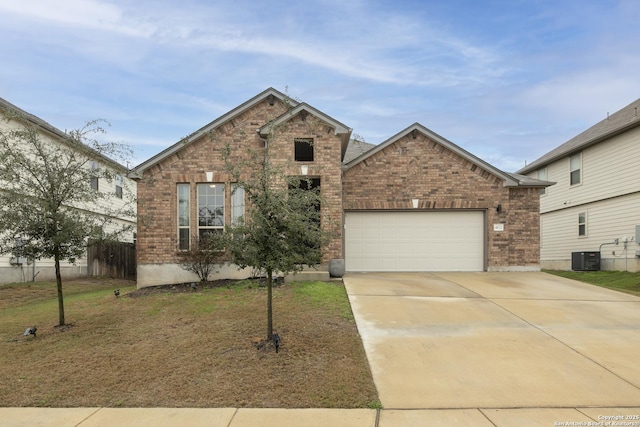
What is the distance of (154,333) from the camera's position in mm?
7242

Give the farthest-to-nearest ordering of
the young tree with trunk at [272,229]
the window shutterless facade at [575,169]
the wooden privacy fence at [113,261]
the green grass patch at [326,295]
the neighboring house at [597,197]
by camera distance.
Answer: the window shutterless facade at [575,169]
the wooden privacy fence at [113,261]
the neighboring house at [597,197]
the green grass patch at [326,295]
the young tree with trunk at [272,229]

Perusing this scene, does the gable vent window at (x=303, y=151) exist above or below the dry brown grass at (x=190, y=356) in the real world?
above

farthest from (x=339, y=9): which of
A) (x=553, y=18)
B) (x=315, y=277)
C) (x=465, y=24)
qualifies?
(x=315, y=277)

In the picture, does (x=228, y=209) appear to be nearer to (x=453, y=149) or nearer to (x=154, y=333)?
(x=154, y=333)

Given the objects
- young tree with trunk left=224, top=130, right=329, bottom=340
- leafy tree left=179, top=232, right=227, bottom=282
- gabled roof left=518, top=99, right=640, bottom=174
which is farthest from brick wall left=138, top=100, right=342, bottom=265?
gabled roof left=518, top=99, right=640, bottom=174

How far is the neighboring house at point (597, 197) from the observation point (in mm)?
16188

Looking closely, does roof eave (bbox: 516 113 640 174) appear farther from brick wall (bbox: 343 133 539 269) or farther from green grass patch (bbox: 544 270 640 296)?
brick wall (bbox: 343 133 539 269)

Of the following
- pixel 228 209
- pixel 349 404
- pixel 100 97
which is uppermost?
pixel 100 97

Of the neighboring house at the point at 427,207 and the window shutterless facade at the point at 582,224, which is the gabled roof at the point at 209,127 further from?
the window shutterless facade at the point at 582,224

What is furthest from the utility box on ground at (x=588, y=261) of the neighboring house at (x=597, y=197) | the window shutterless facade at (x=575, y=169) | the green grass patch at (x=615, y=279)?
the window shutterless facade at (x=575, y=169)

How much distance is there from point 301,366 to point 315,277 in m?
6.38

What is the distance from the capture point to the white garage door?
1412 centimetres

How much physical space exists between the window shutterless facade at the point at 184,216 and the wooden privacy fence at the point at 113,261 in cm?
581

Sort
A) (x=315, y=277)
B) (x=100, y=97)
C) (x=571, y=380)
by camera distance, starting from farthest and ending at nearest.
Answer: (x=100, y=97) → (x=315, y=277) → (x=571, y=380)
